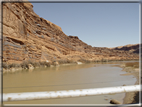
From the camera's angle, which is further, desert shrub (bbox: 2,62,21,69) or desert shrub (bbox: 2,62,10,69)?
desert shrub (bbox: 2,62,21,69)

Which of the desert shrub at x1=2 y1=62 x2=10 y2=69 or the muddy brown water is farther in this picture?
the desert shrub at x1=2 y1=62 x2=10 y2=69

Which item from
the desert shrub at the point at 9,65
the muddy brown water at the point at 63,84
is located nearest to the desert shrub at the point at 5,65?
the desert shrub at the point at 9,65

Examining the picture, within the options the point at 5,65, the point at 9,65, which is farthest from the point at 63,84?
the point at 9,65

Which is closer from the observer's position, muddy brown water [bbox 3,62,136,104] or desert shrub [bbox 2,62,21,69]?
muddy brown water [bbox 3,62,136,104]

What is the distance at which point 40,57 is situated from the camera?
17109 mm

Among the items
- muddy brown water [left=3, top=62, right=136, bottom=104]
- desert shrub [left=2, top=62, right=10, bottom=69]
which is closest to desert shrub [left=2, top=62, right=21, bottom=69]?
desert shrub [left=2, top=62, right=10, bottom=69]

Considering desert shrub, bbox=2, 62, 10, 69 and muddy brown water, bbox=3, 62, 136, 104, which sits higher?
desert shrub, bbox=2, 62, 10, 69

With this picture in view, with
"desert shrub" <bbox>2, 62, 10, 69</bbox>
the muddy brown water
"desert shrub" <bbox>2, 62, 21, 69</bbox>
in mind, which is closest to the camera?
the muddy brown water

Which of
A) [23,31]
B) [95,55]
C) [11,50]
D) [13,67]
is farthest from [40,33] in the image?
[95,55]

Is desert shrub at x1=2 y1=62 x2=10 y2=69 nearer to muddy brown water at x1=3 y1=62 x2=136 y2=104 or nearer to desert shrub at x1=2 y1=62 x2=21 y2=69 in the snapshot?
desert shrub at x1=2 y1=62 x2=21 y2=69

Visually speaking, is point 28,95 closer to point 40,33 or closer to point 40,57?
point 40,57

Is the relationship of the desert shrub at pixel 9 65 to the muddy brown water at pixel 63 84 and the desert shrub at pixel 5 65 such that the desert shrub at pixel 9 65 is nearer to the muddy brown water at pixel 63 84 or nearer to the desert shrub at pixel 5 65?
the desert shrub at pixel 5 65

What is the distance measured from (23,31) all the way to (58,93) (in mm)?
15853

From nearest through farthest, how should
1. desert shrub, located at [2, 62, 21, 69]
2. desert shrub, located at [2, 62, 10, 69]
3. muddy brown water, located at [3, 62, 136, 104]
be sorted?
1. muddy brown water, located at [3, 62, 136, 104]
2. desert shrub, located at [2, 62, 10, 69]
3. desert shrub, located at [2, 62, 21, 69]
